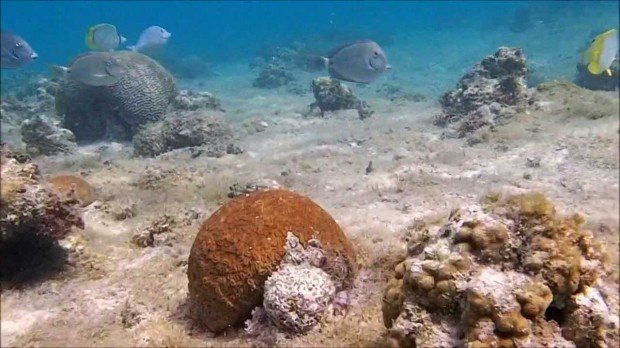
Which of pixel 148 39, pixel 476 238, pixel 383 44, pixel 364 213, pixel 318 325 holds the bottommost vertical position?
pixel 318 325

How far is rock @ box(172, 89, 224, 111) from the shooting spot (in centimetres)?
1417

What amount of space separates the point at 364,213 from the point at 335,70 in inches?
144

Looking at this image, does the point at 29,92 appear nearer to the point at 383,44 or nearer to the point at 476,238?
the point at 476,238

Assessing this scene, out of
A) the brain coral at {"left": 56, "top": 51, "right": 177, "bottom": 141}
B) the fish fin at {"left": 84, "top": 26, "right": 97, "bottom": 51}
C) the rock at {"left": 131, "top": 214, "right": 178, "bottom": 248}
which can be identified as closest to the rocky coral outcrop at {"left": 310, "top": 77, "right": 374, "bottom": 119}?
the brain coral at {"left": 56, "top": 51, "right": 177, "bottom": 141}

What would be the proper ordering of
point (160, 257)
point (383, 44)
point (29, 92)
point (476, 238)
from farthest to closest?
point (383, 44) < point (29, 92) < point (160, 257) < point (476, 238)

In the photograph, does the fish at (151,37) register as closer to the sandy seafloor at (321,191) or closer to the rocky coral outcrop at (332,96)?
the sandy seafloor at (321,191)

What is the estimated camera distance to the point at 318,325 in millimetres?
3713

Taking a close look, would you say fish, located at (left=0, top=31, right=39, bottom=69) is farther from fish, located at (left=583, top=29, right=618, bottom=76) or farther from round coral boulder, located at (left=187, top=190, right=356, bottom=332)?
fish, located at (left=583, top=29, right=618, bottom=76)

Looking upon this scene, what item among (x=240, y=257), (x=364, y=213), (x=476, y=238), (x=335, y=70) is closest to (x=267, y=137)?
(x=335, y=70)

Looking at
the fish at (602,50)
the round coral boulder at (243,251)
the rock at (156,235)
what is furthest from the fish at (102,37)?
the fish at (602,50)

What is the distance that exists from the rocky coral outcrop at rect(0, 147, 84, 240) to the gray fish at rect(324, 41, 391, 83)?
5421 millimetres

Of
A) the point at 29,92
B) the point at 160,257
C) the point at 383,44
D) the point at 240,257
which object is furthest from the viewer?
the point at 383,44

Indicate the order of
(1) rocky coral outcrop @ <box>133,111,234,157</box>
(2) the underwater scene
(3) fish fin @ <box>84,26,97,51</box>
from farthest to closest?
(1) rocky coral outcrop @ <box>133,111,234,157</box>
(3) fish fin @ <box>84,26,97,51</box>
(2) the underwater scene

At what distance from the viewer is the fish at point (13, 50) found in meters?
7.81
